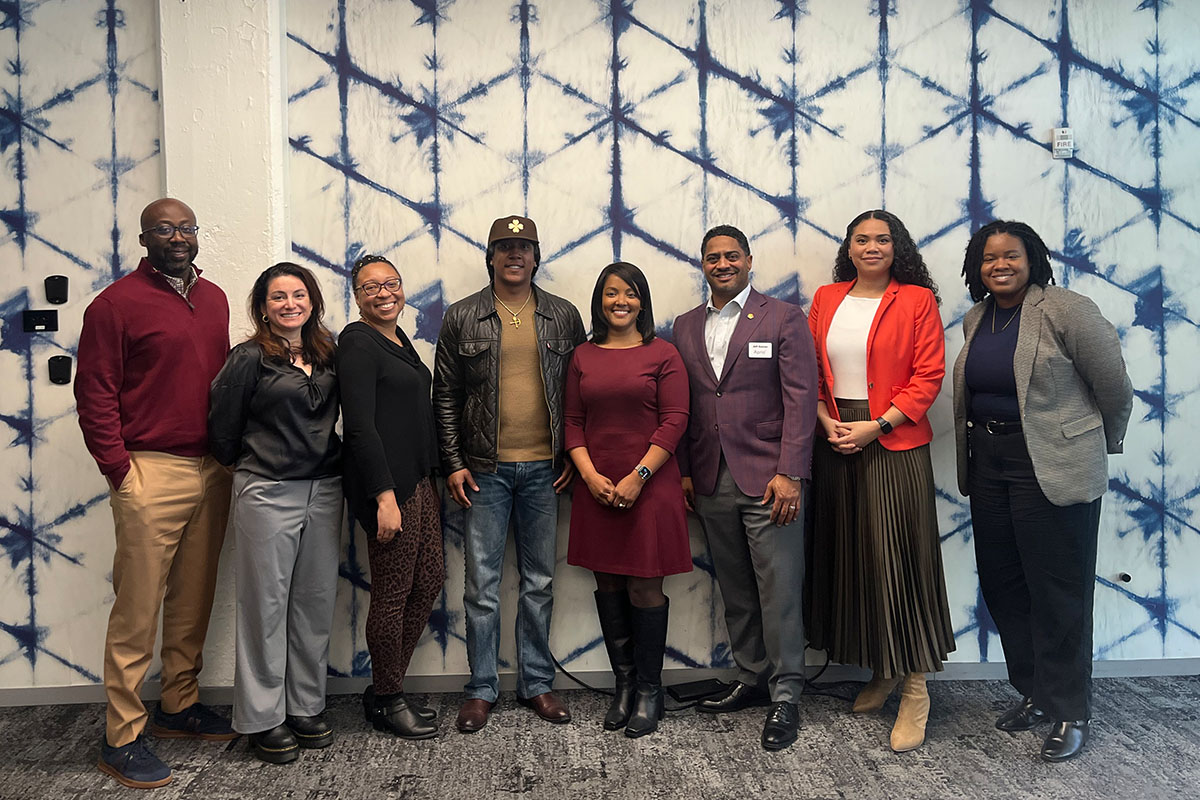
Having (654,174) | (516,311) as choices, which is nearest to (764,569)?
(516,311)

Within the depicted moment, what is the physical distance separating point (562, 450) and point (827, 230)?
→ 1.44 meters

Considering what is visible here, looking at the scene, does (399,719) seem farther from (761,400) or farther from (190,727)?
(761,400)

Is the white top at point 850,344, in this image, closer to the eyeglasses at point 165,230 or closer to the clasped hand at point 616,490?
the clasped hand at point 616,490

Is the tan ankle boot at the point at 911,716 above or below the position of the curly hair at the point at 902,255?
below

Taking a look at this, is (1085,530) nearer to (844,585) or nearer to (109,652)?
(844,585)

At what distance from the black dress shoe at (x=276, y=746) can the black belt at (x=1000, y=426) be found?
260 cm

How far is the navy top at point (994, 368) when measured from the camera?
265 centimetres

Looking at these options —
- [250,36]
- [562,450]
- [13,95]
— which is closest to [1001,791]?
[562,450]

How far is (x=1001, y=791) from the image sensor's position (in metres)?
2.40

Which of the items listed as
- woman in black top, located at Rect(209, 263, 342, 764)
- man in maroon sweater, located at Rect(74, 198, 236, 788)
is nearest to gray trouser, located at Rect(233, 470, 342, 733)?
woman in black top, located at Rect(209, 263, 342, 764)

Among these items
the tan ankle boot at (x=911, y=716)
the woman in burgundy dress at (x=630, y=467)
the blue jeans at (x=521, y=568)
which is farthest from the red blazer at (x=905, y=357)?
the blue jeans at (x=521, y=568)

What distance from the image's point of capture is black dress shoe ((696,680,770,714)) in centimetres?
295

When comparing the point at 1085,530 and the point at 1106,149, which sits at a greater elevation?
the point at 1106,149

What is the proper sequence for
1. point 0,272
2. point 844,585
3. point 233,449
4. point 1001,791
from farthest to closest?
point 0,272
point 844,585
point 233,449
point 1001,791
